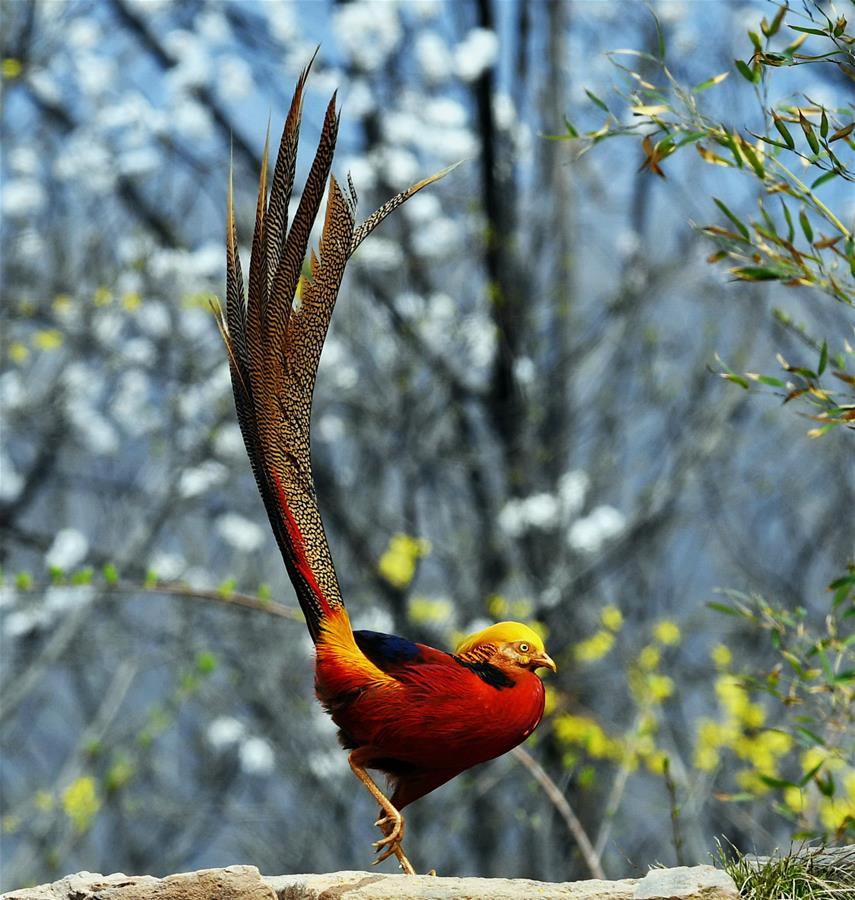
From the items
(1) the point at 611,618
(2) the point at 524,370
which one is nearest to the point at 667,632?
(1) the point at 611,618

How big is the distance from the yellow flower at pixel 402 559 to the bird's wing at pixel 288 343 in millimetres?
4867

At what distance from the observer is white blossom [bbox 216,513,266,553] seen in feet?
28.1

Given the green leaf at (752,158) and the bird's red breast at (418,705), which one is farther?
the green leaf at (752,158)

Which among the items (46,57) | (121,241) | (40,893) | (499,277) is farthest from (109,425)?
(40,893)

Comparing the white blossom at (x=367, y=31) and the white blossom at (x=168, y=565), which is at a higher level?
the white blossom at (x=367, y=31)

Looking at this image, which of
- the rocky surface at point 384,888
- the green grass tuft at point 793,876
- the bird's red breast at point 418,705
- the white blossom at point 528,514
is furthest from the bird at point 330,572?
the white blossom at point 528,514

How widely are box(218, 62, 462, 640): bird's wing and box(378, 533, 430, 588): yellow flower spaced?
487 cm

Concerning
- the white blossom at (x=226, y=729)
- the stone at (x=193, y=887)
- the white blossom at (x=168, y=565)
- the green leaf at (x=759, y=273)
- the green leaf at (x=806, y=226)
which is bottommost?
the white blossom at (x=226, y=729)

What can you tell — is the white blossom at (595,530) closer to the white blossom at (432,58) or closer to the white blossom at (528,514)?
the white blossom at (528,514)

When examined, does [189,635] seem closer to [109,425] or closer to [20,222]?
[109,425]

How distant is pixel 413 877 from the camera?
2648 millimetres

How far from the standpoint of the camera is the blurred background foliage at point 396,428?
7957 mm

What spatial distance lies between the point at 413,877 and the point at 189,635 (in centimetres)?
657

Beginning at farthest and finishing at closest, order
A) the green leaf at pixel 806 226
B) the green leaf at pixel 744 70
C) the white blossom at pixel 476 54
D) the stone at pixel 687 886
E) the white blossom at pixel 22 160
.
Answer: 1. the white blossom at pixel 22 160
2. the white blossom at pixel 476 54
3. the green leaf at pixel 806 226
4. the green leaf at pixel 744 70
5. the stone at pixel 687 886
